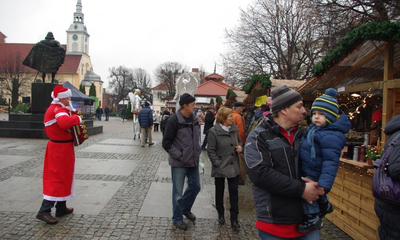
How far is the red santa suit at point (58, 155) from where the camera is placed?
4.64m

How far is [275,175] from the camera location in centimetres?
230

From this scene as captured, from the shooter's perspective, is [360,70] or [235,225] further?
[360,70]

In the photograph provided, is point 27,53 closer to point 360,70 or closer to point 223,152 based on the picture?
point 360,70

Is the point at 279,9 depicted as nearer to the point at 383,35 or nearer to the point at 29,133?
the point at 29,133

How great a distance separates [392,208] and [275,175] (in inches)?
44.9

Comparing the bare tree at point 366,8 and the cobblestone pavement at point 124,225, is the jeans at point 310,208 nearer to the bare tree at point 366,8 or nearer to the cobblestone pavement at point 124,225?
the cobblestone pavement at point 124,225

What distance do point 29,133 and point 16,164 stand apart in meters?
6.73

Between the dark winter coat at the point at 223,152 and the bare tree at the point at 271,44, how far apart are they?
21.1m

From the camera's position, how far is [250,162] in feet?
7.93

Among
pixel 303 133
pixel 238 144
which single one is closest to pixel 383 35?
pixel 238 144

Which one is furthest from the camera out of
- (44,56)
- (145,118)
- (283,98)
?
(44,56)

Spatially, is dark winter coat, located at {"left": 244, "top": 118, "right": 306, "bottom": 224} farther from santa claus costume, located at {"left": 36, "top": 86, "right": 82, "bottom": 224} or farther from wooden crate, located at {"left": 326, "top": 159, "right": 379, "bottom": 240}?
santa claus costume, located at {"left": 36, "top": 86, "right": 82, "bottom": 224}

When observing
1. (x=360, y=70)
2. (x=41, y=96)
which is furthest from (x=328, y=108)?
(x=41, y=96)

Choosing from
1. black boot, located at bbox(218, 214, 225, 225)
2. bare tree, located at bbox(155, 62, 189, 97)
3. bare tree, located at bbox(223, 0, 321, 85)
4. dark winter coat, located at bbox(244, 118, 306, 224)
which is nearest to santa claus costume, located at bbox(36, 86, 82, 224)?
black boot, located at bbox(218, 214, 225, 225)
